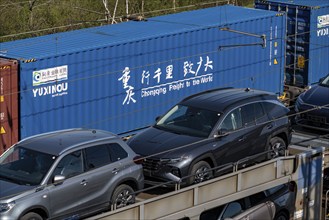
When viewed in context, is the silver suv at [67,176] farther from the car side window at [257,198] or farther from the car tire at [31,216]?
the car side window at [257,198]

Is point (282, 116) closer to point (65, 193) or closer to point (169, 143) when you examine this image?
point (169, 143)

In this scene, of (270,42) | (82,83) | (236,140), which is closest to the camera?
(236,140)

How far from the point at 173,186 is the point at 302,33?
11272 mm

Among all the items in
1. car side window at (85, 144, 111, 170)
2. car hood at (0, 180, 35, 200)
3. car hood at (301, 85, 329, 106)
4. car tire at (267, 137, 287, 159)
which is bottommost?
car tire at (267, 137, 287, 159)

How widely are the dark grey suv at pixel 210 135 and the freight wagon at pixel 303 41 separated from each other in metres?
7.95

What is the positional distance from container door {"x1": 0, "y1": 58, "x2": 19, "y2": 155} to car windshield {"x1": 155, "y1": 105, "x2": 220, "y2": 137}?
3.65m

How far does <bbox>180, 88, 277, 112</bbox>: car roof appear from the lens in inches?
573

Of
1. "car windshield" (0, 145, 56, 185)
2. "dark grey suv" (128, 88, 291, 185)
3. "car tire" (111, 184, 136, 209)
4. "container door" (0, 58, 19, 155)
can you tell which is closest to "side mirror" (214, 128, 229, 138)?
"dark grey suv" (128, 88, 291, 185)

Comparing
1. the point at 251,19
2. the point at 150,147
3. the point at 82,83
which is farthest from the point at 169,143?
the point at 251,19

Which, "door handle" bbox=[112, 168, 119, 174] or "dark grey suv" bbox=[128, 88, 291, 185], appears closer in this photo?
"door handle" bbox=[112, 168, 119, 174]

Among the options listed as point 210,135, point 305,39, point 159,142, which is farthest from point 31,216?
point 305,39

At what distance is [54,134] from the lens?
12.6 m

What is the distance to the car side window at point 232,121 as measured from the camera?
14.3 meters

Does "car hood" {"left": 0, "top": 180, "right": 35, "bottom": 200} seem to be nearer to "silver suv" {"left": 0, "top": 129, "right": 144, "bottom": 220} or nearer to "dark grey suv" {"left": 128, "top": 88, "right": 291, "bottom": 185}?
"silver suv" {"left": 0, "top": 129, "right": 144, "bottom": 220}
